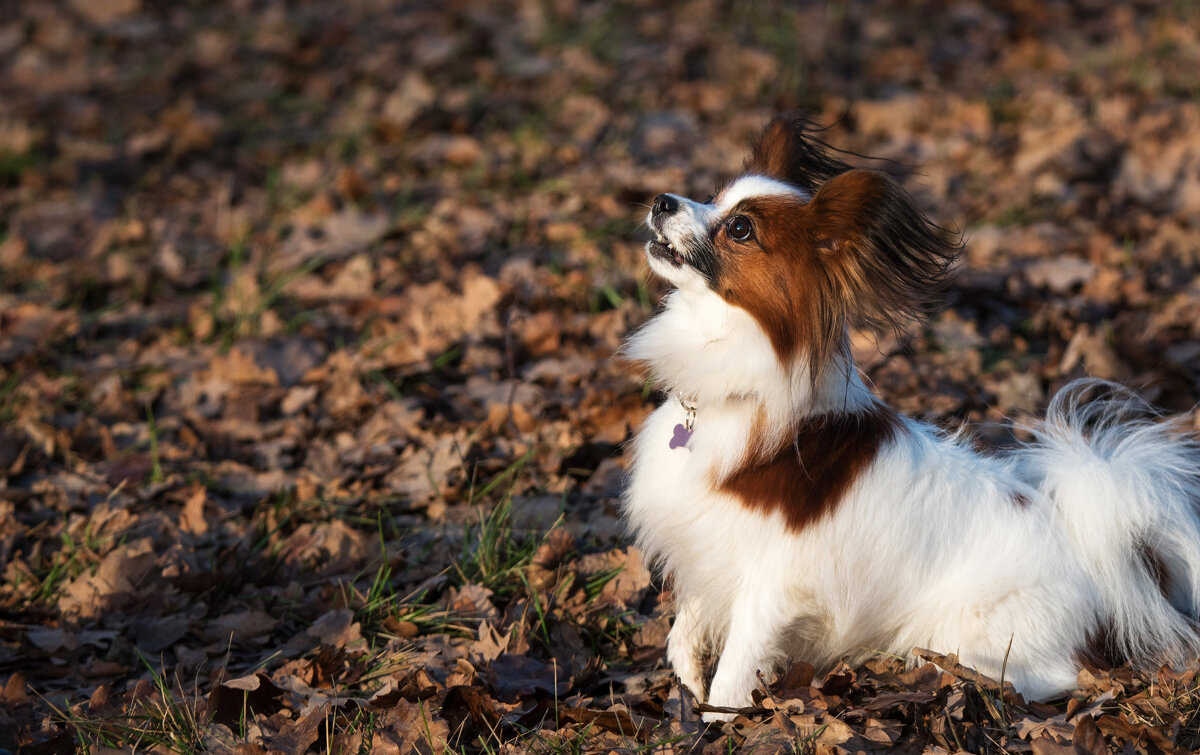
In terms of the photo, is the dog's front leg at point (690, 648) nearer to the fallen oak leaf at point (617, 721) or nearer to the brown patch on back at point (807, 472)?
the fallen oak leaf at point (617, 721)

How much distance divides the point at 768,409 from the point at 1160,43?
7107mm

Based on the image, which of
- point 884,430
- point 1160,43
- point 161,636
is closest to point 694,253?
point 884,430

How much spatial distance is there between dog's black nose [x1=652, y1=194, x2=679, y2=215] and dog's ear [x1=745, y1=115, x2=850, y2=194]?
13.6 inches

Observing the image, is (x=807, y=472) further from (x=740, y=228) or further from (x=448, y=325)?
(x=448, y=325)

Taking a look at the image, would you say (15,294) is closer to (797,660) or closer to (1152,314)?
(797,660)

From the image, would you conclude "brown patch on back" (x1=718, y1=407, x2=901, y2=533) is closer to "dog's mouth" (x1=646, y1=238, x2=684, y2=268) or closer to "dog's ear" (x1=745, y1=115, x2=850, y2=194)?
"dog's mouth" (x1=646, y1=238, x2=684, y2=268)

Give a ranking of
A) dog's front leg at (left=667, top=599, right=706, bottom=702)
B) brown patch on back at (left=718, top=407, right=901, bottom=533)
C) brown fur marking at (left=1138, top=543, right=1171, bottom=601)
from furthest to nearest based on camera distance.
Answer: dog's front leg at (left=667, top=599, right=706, bottom=702) < brown fur marking at (left=1138, top=543, right=1171, bottom=601) < brown patch on back at (left=718, top=407, right=901, bottom=533)

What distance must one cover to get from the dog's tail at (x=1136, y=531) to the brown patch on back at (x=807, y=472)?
597 mm

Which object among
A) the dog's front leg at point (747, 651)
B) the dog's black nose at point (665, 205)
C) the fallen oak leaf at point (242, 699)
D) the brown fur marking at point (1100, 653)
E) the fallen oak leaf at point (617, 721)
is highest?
the dog's black nose at point (665, 205)

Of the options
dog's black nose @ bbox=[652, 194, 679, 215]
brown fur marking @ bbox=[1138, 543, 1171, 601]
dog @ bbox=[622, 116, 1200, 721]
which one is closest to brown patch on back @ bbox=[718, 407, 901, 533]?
dog @ bbox=[622, 116, 1200, 721]

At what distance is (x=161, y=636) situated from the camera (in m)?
3.60

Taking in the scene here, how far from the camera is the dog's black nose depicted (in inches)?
124

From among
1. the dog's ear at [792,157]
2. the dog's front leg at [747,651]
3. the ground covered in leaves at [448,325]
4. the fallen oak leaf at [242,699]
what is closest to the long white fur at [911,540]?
the dog's front leg at [747,651]

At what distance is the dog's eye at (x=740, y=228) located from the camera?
3.09 metres
